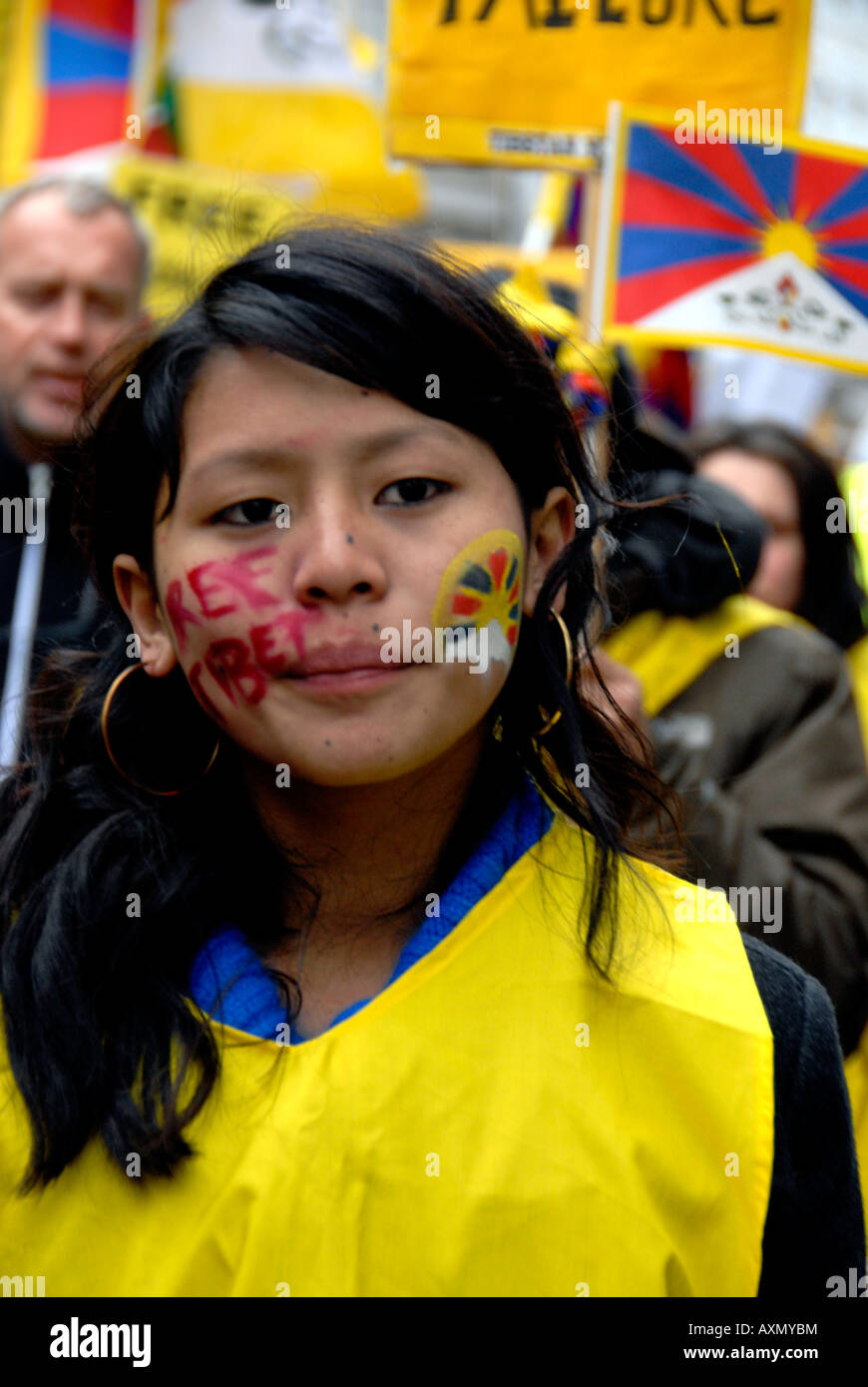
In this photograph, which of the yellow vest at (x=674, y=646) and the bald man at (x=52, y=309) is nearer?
the yellow vest at (x=674, y=646)

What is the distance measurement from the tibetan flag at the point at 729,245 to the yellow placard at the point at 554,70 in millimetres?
150

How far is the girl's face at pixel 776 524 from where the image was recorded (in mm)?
3275

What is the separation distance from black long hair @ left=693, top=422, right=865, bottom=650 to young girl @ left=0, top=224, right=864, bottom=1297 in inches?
73.3

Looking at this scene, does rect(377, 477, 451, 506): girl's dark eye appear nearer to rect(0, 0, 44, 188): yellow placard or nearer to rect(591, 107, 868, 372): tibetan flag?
rect(591, 107, 868, 372): tibetan flag

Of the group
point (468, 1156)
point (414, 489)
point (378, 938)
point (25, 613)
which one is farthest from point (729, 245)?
Result: point (468, 1156)

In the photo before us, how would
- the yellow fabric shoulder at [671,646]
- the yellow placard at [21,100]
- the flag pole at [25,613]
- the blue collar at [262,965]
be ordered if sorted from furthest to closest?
the yellow placard at [21,100], the flag pole at [25,613], the yellow fabric shoulder at [671,646], the blue collar at [262,965]

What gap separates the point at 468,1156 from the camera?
4.14 feet

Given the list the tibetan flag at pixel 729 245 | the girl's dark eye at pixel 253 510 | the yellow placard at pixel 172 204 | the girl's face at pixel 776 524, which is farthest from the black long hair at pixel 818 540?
the girl's dark eye at pixel 253 510

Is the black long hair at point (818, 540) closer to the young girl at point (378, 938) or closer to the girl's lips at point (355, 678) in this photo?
the young girl at point (378, 938)

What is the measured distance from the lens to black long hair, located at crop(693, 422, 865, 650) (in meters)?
3.20

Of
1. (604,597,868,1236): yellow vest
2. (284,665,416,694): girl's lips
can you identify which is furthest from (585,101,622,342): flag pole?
(284,665,416,694): girl's lips
